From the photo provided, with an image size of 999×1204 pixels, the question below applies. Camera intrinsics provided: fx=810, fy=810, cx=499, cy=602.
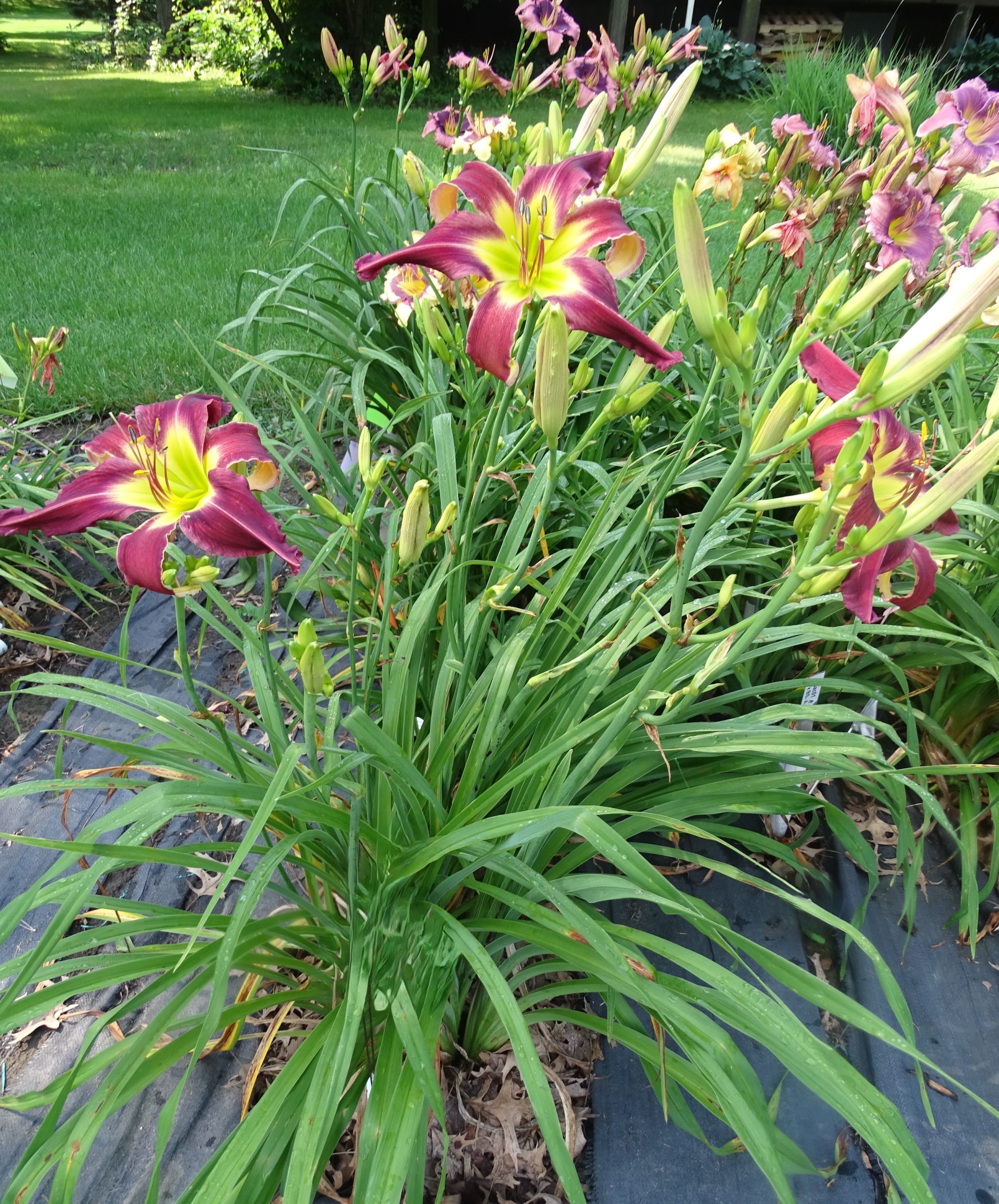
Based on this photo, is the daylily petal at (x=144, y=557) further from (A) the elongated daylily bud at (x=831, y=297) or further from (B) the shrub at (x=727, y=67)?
(B) the shrub at (x=727, y=67)

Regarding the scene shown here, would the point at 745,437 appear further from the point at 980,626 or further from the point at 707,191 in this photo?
the point at 707,191

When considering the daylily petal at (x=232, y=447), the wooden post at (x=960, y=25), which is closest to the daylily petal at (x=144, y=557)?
the daylily petal at (x=232, y=447)

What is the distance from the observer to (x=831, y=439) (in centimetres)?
86

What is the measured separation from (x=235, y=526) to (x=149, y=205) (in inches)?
229

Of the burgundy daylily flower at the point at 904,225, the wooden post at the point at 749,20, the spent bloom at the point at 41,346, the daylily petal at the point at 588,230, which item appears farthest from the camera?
the wooden post at the point at 749,20

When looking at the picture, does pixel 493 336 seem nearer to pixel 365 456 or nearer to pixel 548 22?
pixel 365 456

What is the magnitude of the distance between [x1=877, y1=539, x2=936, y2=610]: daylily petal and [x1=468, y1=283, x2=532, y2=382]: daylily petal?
431mm

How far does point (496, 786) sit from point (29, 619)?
1.69 metres

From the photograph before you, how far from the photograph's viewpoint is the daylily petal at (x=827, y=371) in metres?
0.82

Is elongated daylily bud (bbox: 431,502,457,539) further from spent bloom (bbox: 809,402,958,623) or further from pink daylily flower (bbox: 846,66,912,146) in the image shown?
pink daylily flower (bbox: 846,66,912,146)

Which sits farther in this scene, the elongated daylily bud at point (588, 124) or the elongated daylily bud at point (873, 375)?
the elongated daylily bud at point (588, 124)

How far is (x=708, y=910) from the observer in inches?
45.7

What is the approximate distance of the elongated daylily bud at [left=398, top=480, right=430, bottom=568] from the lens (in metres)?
0.95

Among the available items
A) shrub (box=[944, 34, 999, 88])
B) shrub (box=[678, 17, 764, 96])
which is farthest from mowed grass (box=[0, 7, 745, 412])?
shrub (box=[944, 34, 999, 88])
